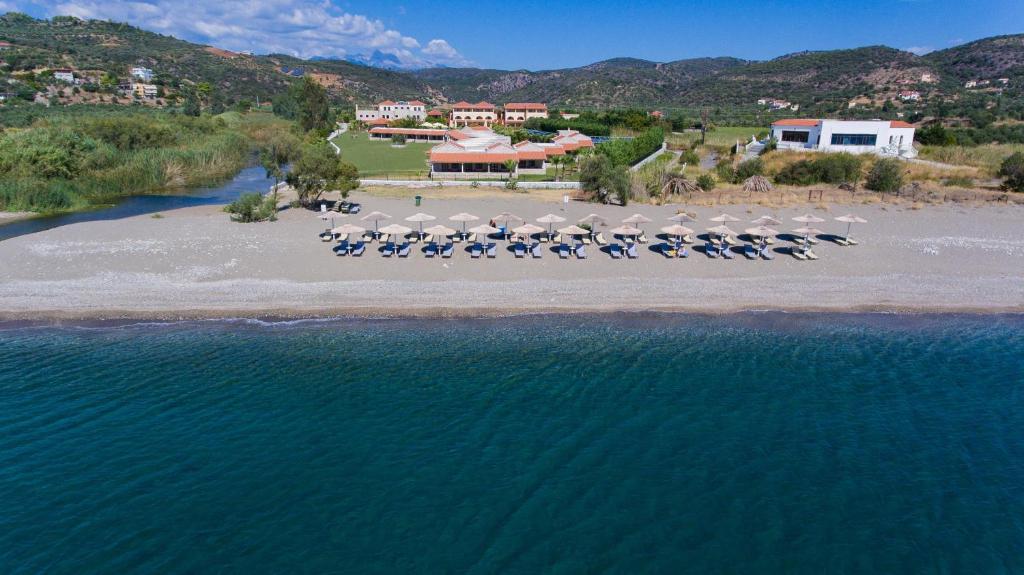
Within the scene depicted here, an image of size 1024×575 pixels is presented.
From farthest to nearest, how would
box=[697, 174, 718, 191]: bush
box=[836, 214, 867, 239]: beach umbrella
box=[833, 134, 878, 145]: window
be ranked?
box=[833, 134, 878, 145]: window, box=[697, 174, 718, 191]: bush, box=[836, 214, 867, 239]: beach umbrella

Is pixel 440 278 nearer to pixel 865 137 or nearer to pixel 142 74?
pixel 865 137

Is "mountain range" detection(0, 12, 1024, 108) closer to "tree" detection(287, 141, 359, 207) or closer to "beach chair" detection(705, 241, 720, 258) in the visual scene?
"tree" detection(287, 141, 359, 207)

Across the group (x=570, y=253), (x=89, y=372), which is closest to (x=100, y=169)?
(x=89, y=372)

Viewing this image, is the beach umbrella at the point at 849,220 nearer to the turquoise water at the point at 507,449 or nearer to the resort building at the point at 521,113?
the turquoise water at the point at 507,449

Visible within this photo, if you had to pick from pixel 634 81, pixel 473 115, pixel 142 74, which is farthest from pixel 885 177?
pixel 634 81

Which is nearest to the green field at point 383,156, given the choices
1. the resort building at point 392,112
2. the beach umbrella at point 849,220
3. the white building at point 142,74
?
the resort building at point 392,112

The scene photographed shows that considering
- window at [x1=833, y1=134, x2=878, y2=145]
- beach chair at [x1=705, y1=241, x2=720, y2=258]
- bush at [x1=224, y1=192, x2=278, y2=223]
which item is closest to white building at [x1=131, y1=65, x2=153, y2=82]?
bush at [x1=224, y1=192, x2=278, y2=223]
